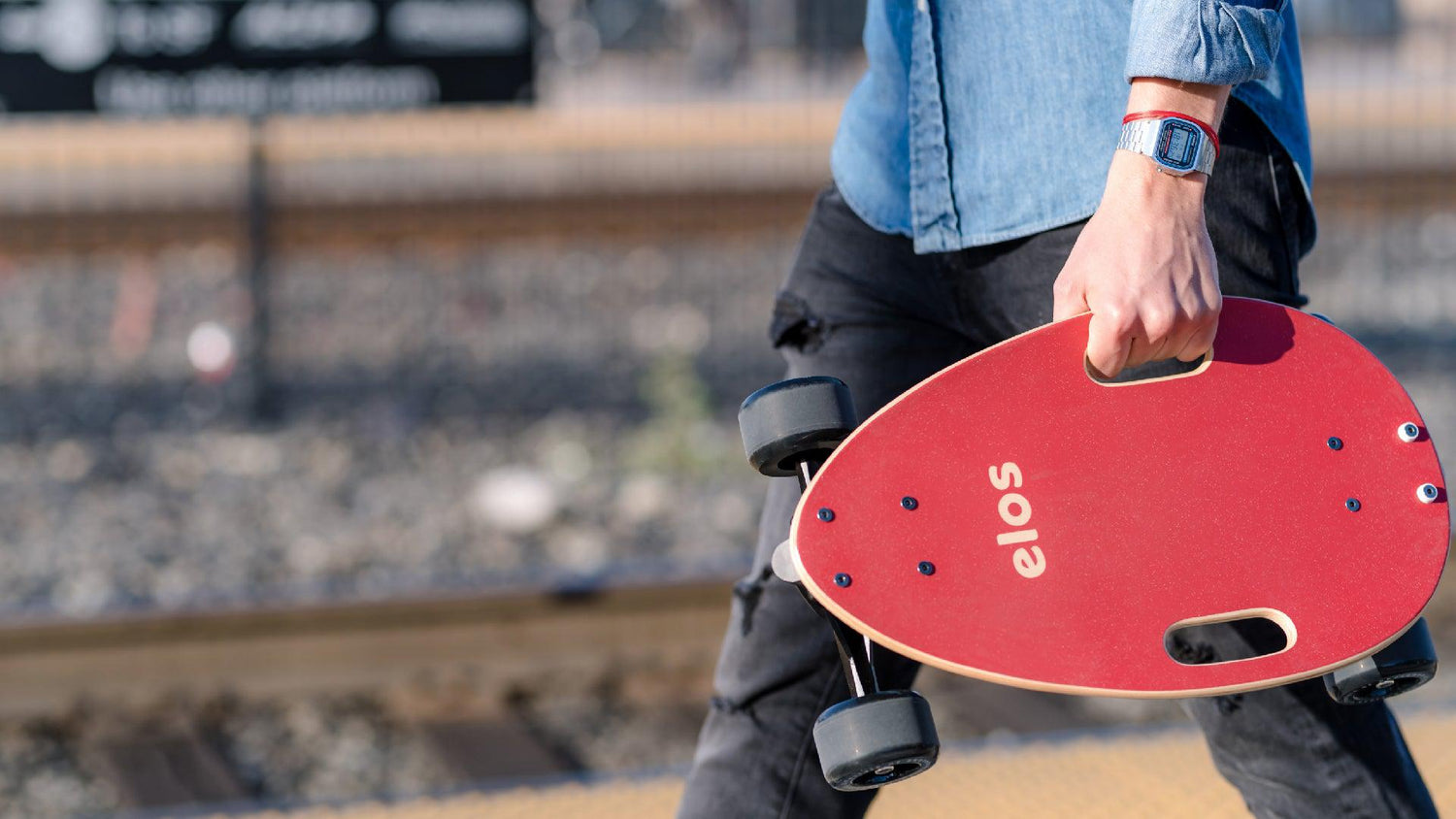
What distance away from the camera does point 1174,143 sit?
143 cm

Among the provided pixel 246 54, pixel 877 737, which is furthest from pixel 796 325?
pixel 246 54

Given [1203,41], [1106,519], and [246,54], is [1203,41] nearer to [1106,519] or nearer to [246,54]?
[1106,519]

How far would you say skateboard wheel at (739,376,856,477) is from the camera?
4.96 ft

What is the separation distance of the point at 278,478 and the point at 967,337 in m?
4.24

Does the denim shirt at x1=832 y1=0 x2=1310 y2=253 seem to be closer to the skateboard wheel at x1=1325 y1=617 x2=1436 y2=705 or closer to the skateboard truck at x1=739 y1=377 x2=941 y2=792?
the skateboard truck at x1=739 y1=377 x2=941 y2=792

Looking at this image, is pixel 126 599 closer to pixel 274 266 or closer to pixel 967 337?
pixel 967 337

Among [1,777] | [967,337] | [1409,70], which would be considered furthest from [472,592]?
[1409,70]

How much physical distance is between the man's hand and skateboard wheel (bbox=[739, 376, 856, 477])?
0.79 ft

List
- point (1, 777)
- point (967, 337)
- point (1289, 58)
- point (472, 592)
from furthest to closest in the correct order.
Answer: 1. point (472, 592)
2. point (1, 777)
3. point (967, 337)
4. point (1289, 58)

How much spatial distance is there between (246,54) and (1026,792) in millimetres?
3968

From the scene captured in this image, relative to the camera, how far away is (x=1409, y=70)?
11203mm

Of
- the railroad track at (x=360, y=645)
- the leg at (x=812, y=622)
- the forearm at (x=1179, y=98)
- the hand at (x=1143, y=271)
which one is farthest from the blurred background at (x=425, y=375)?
the forearm at (x=1179, y=98)

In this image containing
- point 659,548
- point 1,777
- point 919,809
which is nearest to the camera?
point 919,809

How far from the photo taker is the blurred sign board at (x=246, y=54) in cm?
535
